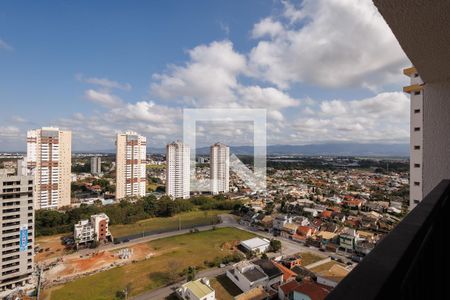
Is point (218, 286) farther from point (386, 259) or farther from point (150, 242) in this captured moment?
point (386, 259)

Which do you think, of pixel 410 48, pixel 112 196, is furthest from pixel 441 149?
pixel 112 196

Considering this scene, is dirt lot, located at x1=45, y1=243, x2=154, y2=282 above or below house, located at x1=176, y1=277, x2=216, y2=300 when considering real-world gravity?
below

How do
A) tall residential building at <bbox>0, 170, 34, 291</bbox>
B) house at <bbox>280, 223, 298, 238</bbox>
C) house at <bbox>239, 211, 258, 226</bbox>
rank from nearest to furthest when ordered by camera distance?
1. tall residential building at <bbox>0, 170, 34, 291</bbox>
2. house at <bbox>280, 223, 298, 238</bbox>
3. house at <bbox>239, 211, 258, 226</bbox>

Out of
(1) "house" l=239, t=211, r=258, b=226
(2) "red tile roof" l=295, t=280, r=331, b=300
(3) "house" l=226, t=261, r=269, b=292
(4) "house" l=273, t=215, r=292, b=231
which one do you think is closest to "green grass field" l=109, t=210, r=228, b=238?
(1) "house" l=239, t=211, r=258, b=226

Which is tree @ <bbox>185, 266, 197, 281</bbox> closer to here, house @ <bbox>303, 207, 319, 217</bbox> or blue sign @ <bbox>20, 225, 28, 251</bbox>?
blue sign @ <bbox>20, 225, 28, 251</bbox>

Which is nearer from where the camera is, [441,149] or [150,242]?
[441,149]

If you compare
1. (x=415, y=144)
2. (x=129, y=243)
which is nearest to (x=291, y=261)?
(x=415, y=144)

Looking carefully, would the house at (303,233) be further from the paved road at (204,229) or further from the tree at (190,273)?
the tree at (190,273)

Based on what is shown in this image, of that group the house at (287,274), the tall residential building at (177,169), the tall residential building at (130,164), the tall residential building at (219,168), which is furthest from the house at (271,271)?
the tall residential building at (130,164)
